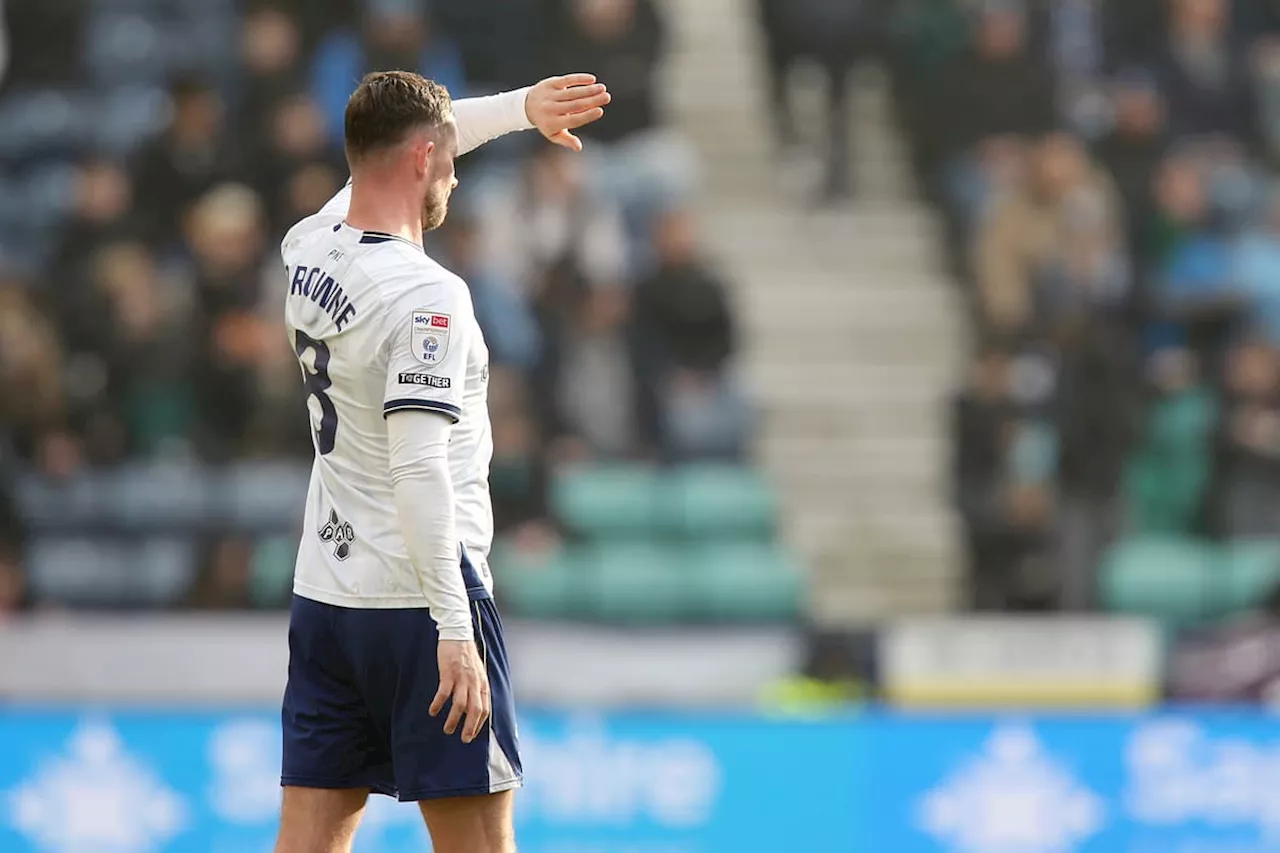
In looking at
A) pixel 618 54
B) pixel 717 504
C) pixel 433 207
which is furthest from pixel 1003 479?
pixel 433 207

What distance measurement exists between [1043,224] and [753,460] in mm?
2105

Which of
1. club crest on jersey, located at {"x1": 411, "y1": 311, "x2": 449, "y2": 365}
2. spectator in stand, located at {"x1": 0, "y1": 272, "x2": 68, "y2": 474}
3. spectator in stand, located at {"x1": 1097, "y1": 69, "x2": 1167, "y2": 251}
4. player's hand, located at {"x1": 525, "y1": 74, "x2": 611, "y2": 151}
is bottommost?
club crest on jersey, located at {"x1": 411, "y1": 311, "x2": 449, "y2": 365}

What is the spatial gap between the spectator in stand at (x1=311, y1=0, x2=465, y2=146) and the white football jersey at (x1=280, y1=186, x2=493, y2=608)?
22.9 ft

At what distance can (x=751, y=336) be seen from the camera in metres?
11.5

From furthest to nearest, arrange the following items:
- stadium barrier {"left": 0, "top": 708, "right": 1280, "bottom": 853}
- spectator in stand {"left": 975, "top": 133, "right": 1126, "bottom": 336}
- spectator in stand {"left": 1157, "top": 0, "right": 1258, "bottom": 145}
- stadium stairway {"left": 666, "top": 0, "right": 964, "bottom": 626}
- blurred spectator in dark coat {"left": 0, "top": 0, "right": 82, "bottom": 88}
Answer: spectator in stand {"left": 1157, "top": 0, "right": 1258, "bottom": 145} < blurred spectator in dark coat {"left": 0, "top": 0, "right": 82, "bottom": 88} < spectator in stand {"left": 975, "top": 133, "right": 1126, "bottom": 336} < stadium stairway {"left": 666, "top": 0, "right": 964, "bottom": 626} < stadium barrier {"left": 0, "top": 708, "right": 1280, "bottom": 853}

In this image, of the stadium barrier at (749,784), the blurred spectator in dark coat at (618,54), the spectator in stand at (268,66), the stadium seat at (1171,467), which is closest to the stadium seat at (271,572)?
the stadium barrier at (749,784)

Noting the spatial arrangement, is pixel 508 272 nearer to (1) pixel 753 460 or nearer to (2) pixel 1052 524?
(1) pixel 753 460

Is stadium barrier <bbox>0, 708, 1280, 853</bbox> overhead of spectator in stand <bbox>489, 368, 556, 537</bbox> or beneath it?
beneath

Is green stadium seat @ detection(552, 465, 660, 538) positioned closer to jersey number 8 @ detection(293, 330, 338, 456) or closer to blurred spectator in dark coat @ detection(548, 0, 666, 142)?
blurred spectator in dark coat @ detection(548, 0, 666, 142)

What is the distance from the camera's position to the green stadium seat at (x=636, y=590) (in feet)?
30.4

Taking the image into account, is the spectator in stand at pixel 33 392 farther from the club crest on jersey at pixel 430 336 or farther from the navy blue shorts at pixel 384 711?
the club crest on jersey at pixel 430 336

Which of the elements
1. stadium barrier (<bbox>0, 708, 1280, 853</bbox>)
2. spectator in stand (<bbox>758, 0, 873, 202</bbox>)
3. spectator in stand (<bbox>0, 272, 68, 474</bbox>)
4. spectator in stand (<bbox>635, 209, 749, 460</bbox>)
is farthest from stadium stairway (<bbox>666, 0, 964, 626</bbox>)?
spectator in stand (<bbox>0, 272, 68, 474</bbox>)

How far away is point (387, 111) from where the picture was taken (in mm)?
3781

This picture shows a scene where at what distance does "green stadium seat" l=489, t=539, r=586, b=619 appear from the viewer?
9109mm
